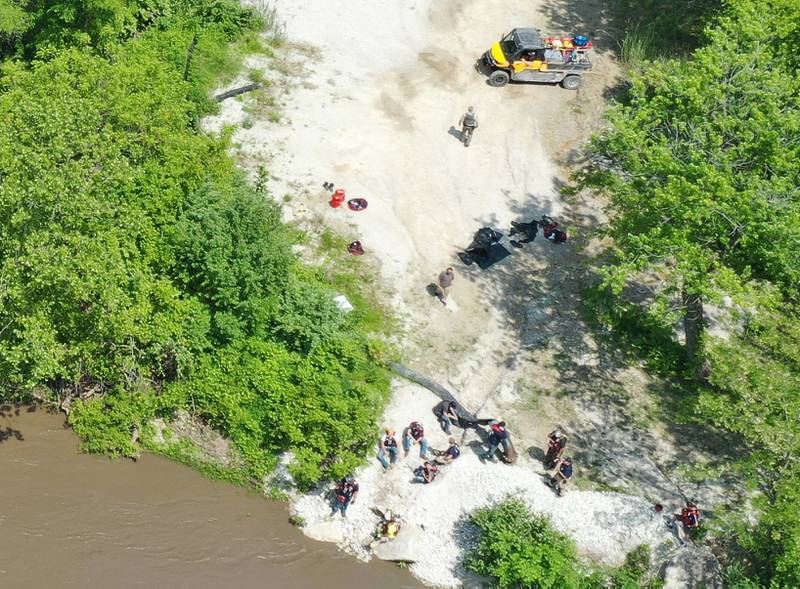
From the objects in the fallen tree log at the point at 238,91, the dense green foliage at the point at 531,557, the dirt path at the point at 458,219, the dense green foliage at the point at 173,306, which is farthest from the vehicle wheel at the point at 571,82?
the dense green foliage at the point at 531,557

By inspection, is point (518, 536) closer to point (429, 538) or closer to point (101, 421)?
point (429, 538)

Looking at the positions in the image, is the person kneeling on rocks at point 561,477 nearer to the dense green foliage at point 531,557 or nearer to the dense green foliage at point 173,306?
the dense green foliage at point 531,557

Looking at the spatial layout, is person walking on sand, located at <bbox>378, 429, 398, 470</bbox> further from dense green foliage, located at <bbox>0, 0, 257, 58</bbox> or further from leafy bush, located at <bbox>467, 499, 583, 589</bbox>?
dense green foliage, located at <bbox>0, 0, 257, 58</bbox>

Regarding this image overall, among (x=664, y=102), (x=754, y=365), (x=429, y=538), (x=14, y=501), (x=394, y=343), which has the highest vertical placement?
(x=664, y=102)

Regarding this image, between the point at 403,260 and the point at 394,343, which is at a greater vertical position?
the point at 403,260

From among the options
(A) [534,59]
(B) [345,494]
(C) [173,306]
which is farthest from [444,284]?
(A) [534,59]

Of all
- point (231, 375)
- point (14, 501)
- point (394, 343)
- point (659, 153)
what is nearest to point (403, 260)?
point (394, 343)

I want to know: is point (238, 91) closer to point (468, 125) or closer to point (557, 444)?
point (468, 125)
